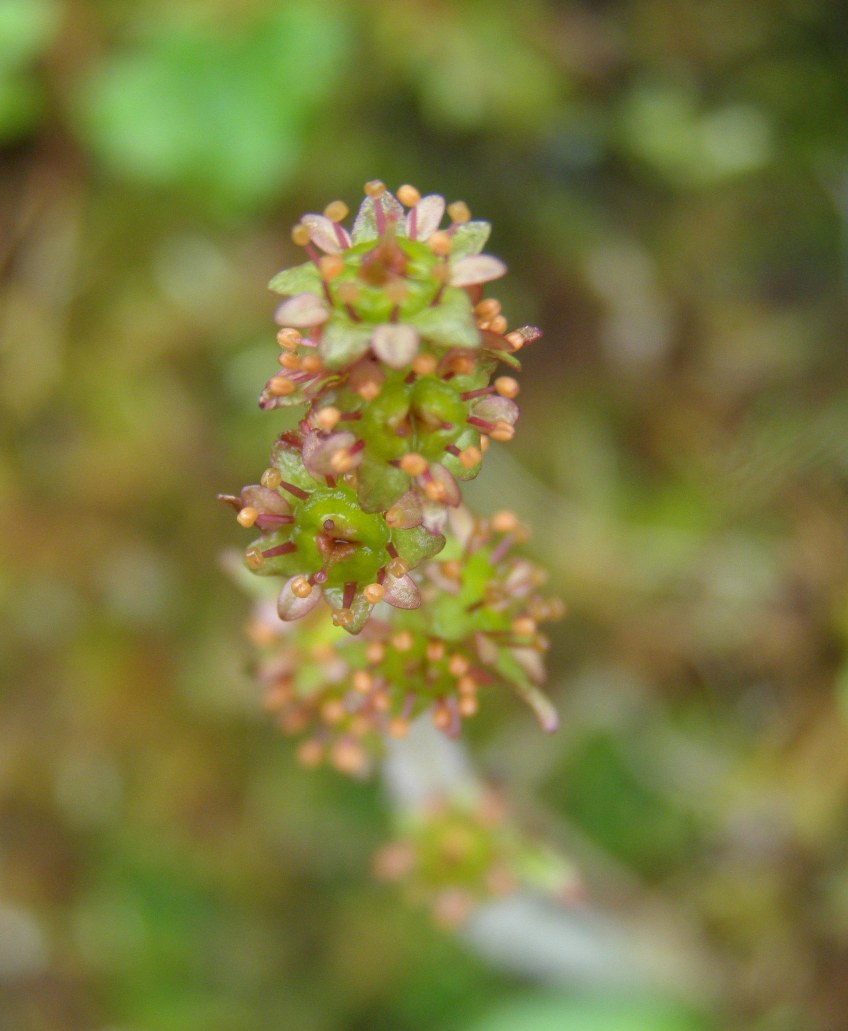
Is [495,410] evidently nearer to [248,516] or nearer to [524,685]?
[248,516]

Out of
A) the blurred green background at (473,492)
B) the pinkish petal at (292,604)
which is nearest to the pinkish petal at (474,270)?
the pinkish petal at (292,604)

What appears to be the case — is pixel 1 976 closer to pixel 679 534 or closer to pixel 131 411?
pixel 131 411

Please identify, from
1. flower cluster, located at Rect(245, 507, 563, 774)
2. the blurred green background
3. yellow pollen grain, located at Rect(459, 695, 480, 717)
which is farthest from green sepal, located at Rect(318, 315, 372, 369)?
the blurred green background

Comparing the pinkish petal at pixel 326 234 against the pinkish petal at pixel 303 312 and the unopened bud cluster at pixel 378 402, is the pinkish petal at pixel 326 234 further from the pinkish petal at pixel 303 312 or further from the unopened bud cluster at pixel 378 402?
the pinkish petal at pixel 303 312

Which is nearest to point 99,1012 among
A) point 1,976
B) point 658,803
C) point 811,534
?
point 1,976

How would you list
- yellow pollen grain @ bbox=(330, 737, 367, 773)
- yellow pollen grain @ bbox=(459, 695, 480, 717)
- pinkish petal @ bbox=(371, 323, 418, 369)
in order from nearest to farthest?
pinkish petal @ bbox=(371, 323, 418, 369), yellow pollen grain @ bbox=(459, 695, 480, 717), yellow pollen grain @ bbox=(330, 737, 367, 773)

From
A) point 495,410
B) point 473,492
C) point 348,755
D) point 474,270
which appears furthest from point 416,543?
point 473,492

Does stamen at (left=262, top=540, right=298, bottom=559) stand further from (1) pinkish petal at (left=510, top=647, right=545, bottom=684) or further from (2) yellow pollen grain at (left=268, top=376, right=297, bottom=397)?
(1) pinkish petal at (left=510, top=647, right=545, bottom=684)
